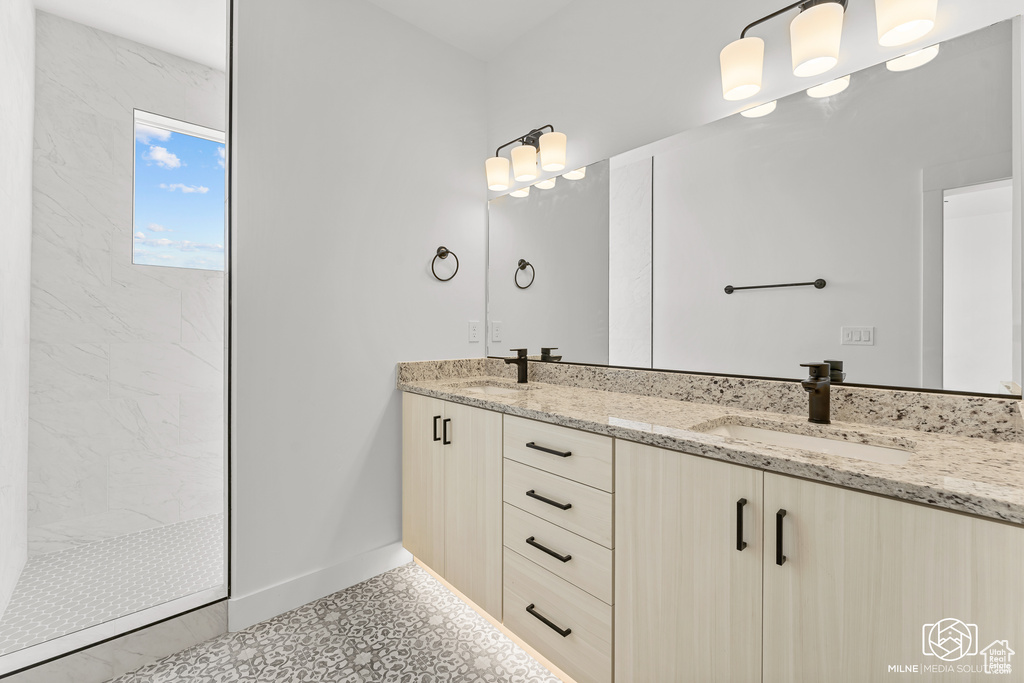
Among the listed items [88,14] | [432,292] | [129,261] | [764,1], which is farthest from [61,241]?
[764,1]

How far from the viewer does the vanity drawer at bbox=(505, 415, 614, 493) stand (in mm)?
1211

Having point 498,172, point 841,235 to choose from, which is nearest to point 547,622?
point 841,235

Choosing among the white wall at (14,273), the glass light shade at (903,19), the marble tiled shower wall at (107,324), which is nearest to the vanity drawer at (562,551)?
the glass light shade at (903,19)

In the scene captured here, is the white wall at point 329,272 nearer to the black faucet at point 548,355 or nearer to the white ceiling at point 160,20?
the black faucet at point 548,355

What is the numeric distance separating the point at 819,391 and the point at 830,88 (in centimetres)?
88

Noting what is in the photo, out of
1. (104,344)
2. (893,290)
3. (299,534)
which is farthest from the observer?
(104,344)

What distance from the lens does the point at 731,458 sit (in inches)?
37.5

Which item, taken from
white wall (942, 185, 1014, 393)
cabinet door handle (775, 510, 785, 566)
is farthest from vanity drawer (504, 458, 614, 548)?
white wall (942, 185, 1014, 393)

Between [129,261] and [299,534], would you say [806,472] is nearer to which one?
[299,534]

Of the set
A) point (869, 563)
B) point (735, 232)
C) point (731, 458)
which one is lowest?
point (869, 563)

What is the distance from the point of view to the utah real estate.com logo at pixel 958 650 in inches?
26.4

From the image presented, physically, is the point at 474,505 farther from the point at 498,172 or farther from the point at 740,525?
the point at 498,172

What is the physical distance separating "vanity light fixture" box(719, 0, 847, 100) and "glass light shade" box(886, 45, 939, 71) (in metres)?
0.14

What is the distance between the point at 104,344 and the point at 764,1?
10.3 feet
